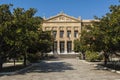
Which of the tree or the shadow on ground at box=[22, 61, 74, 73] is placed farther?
the shadow on ground at box=[22, 61, 74, 73]

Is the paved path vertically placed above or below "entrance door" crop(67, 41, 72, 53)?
below

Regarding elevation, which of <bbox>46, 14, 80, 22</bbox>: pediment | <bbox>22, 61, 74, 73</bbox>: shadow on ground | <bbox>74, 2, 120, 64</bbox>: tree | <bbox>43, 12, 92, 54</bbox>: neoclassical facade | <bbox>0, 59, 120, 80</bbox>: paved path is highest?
<bbox>46, 14, 80, 22</bbox>: pediment

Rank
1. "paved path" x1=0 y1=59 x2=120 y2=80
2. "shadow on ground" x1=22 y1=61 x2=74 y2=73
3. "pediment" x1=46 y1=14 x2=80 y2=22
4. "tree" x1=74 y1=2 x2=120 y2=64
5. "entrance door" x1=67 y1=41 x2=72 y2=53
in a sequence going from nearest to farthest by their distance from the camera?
1. "paved path" x1=0 y1=59 x2=120 y2=80
2. "tree" x1=74 y1=2 x2=120 y2=64
3. "shadow on ground" x1=22 y1=61 x2=74 y2=73
4. "entrance door" x1=67 y1=41 x2=72 y2=53
5. "pediment" x1=46 y1=14 x2=80 y2=22

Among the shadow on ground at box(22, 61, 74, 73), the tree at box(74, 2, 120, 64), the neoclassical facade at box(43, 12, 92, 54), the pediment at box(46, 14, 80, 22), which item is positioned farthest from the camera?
the pediment at box(46, 14, 80, 22)

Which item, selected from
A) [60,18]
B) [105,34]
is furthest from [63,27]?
[105,34]

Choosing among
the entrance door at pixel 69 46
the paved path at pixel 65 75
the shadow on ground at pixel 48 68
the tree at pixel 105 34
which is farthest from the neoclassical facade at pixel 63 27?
the paved path at pixel 65 75

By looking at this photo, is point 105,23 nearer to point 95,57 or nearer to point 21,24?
point 21,24

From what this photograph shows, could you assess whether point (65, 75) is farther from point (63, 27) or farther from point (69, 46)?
→ point (63, 27)

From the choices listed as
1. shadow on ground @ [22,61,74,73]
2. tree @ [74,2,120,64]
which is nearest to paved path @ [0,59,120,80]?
shadow on ground @ [22,61,74,73]

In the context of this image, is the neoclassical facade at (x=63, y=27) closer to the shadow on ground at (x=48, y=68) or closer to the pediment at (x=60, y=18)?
the pediment at (x=60, y=18)

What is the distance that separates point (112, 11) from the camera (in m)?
30.6

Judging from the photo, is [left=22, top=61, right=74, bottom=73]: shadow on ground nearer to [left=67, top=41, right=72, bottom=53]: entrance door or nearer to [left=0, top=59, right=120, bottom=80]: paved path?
[left=0, top=59, right=120, bottom=80]: paved path

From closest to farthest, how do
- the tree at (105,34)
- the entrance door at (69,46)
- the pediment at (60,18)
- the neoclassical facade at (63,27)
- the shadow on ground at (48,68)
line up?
the tree at (105,34) → the shadow on ground at (48,68) → the entrance door at (69,46) → the neoclassical facade at (63,27) → the pediment at (60,18)

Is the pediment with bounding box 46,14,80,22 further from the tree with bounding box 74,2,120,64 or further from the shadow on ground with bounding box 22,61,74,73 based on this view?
the tree with bounding box 74,2,120,64
